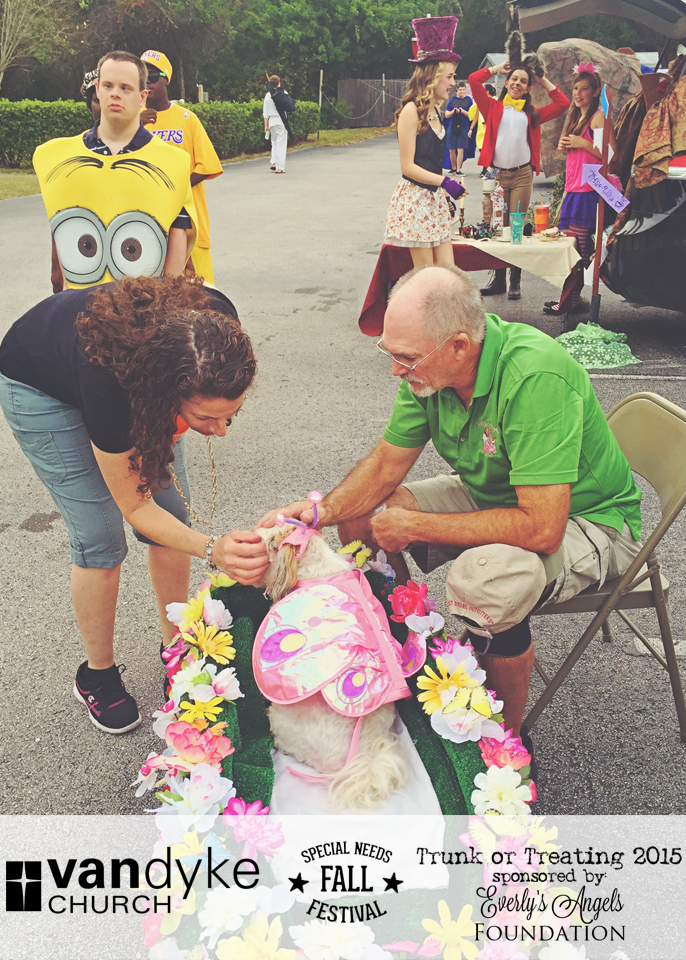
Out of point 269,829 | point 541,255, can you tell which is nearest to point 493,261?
point 541,255

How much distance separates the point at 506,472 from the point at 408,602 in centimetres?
53

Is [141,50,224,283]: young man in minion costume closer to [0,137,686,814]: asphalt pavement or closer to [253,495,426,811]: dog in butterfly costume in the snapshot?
[0,137,686,814]: asphalt pavement

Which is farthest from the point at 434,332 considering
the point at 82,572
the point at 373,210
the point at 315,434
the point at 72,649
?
the point at 373,210

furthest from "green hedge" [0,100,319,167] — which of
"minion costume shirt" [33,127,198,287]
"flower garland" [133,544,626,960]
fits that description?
"flower garland" [133,544,626,960]

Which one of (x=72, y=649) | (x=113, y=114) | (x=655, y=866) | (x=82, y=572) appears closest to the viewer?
(x=655, y=866)

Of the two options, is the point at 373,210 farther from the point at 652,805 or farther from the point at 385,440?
the point at 652,805

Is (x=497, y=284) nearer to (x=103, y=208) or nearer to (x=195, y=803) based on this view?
(x=103, y=208)

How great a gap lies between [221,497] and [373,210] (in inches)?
401

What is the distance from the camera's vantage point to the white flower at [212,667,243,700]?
2.20 metres

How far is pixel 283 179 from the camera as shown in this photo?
1752cm

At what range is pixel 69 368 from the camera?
2162mm

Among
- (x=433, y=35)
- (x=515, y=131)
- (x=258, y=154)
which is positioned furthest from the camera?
(x=258, y=154)

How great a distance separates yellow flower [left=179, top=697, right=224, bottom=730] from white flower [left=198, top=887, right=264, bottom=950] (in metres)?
0.46

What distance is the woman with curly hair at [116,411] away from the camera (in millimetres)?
1915
